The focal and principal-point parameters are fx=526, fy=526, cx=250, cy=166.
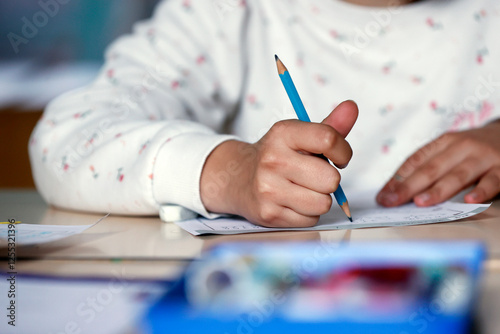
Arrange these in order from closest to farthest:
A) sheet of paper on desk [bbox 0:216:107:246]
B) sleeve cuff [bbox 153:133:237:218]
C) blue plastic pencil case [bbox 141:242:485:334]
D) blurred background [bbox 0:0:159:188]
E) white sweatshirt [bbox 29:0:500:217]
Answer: blue plastic pencil case [bbox 141:242:485:334] → sheet of paper on desk [bbox 0:216:107:246] → sleeve cuff [bbox 153:133:237:218] → white sweatshirt [bbox 29:0:500:217] → blurred background [bbox 0:0:159:188]

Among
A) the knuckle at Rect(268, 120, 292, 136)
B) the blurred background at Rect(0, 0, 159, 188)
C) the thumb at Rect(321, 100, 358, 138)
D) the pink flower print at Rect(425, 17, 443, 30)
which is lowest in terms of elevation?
the blurred background at Rect(0, 0, 159, 188)

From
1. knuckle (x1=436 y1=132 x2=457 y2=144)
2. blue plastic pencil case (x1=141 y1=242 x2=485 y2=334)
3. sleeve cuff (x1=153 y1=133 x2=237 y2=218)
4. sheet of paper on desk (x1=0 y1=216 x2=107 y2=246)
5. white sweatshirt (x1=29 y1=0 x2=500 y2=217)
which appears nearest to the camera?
blue plastic pencil case (x1=141 y1=242 x2=485 y2=334)

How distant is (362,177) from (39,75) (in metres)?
1.34

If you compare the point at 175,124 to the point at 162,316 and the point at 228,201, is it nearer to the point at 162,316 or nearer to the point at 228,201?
the point at 228,201

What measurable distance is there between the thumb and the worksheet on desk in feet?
0.26

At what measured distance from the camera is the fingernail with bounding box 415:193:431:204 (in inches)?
21.2

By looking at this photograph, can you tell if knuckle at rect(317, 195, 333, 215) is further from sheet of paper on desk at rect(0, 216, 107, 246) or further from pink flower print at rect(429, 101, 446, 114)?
pink flower print at rect(429, 101, 446, 114)

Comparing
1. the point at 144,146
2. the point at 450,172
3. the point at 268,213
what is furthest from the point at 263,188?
the point at 450,172

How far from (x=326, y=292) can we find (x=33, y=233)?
0.25m

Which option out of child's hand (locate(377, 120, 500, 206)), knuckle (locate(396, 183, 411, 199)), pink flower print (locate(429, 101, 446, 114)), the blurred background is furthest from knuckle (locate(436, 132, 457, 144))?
the blurred background

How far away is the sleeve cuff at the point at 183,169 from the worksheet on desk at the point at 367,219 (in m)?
0.02

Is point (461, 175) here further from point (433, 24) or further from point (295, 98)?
point (433, 24)

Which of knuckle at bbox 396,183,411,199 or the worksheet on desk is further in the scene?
knuckle at bbox 396,183,411,199

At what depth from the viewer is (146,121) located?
0.57 m
